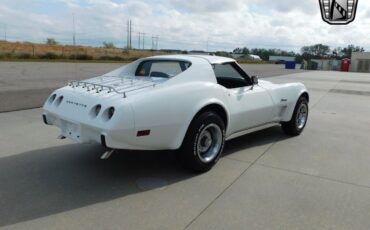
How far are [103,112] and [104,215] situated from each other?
3.22 feet

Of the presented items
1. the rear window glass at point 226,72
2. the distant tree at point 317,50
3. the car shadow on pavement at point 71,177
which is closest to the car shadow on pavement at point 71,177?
the car shadow on pavement at point 71,177

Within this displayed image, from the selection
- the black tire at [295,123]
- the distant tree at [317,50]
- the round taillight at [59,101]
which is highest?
the distant tree at [317,50]

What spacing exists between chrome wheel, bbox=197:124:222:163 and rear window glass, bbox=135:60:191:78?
2.72 ft

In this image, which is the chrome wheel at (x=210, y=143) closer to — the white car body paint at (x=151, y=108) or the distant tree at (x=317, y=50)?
the white car body paint at (x=151, y=108)

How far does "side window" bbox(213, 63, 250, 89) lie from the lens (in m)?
4.84

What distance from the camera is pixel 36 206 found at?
3.13 metres

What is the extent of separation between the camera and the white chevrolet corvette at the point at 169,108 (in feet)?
11.1

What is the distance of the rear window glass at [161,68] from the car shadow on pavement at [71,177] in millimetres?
1115

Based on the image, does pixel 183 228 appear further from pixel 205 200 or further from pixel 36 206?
pixel 36 206

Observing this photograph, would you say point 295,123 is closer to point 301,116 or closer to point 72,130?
point 301,116

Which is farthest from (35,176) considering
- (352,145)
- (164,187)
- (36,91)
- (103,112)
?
(36,91)

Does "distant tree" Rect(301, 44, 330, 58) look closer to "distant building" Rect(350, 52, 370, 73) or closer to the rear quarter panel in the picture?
"distant building" Rect(350, 52, 370, 73)

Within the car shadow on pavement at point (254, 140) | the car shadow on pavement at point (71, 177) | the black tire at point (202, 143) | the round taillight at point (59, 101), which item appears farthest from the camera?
the car shadow on pavement at point (254, 140)

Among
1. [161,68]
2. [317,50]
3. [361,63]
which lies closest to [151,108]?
[161,68]
